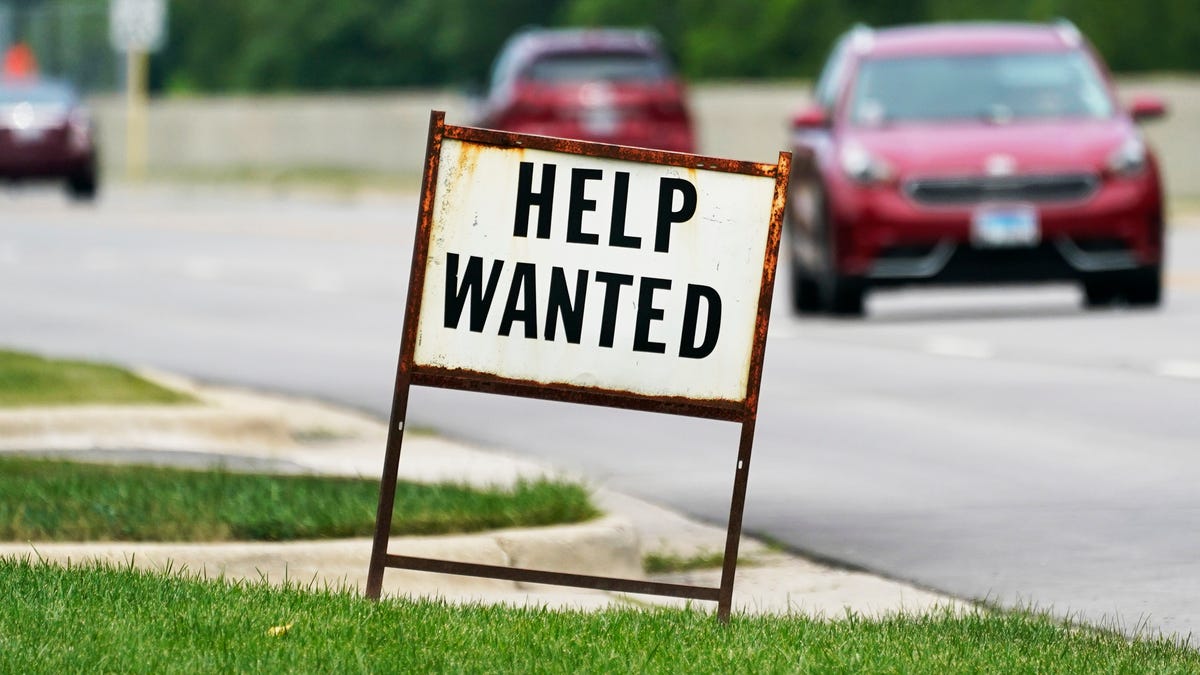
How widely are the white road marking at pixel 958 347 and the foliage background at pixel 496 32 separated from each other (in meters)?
39.0

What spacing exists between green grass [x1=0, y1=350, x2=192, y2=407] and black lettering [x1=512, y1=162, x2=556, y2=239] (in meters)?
5.41

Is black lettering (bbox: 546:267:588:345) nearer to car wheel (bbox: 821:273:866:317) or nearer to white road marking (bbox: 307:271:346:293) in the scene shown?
car wheel (bbox: 821:273:866:317)

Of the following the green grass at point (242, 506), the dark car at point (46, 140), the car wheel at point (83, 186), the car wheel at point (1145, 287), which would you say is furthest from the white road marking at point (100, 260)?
the green grass at point (242, 506)

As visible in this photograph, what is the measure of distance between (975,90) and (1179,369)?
14.1 ft

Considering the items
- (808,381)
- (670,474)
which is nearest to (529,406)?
(808,381)

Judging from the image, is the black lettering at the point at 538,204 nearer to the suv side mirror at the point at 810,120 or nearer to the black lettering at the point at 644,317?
the black lettering at the point at 644,317

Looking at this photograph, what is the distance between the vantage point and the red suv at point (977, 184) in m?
17.0

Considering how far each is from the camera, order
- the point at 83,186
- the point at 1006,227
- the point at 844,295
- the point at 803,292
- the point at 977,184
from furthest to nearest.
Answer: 1. the point at 83,186
2. the point at 803,292
3. the point at 844,295
4. the point at 977,184
5. the point at 1006,227

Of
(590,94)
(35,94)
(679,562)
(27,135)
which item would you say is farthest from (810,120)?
(35,94)

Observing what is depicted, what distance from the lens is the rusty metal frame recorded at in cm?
671

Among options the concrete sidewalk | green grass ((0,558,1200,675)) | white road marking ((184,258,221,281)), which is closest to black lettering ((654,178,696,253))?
green grass ((0,558,1200,675))

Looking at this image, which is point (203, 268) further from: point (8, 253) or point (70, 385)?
point (70, 385)

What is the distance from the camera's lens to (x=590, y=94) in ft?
92.3

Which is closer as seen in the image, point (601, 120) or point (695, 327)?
point (695, 327)
